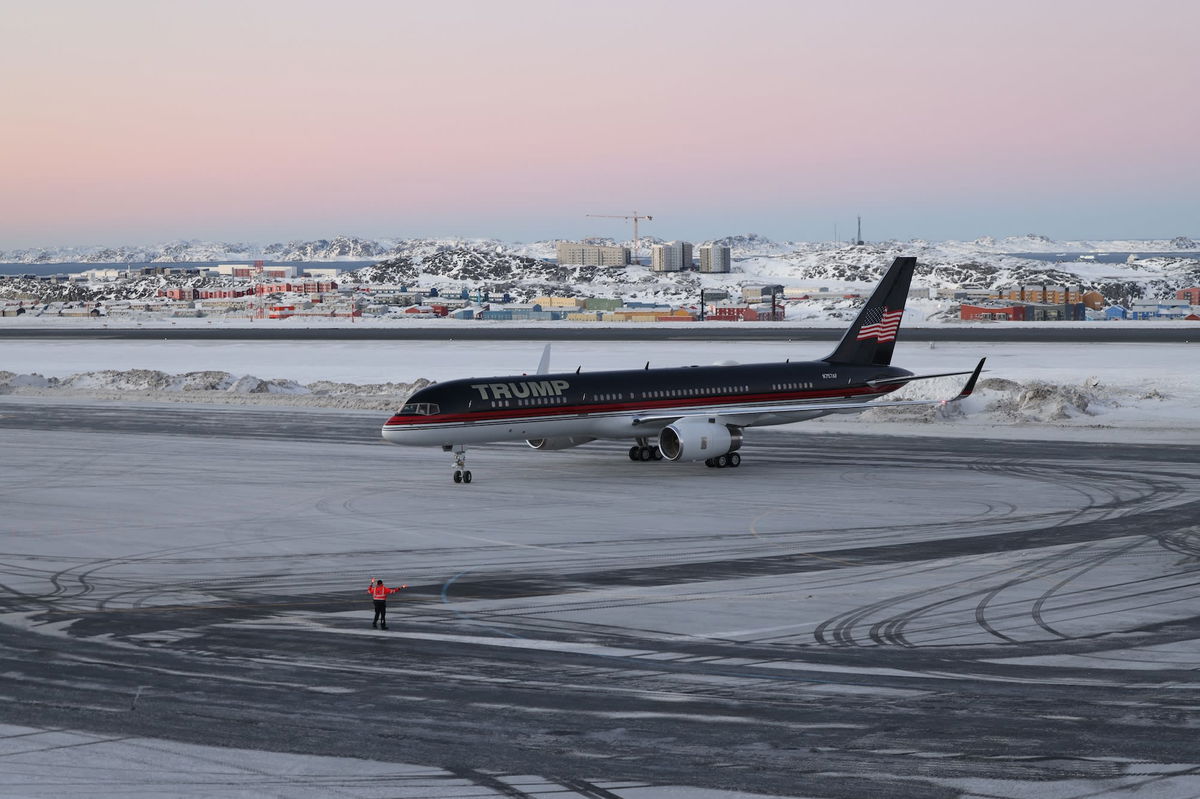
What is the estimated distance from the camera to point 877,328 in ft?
193

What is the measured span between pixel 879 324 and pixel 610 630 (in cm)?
3587

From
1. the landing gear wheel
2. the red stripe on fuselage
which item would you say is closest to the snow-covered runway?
the landing gear wheel

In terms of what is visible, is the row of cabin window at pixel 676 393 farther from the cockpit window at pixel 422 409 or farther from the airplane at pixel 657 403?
the cockpit window at pixel 422 409

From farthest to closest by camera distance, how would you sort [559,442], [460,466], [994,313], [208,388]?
[994,313], [208,388], [559,442], [460,466]

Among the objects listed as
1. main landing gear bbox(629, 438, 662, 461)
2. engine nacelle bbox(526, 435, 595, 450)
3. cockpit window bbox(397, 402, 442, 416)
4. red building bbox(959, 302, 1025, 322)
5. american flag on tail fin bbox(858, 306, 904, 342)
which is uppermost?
american flag on tail fin bbox(858, 306, 904, 342)

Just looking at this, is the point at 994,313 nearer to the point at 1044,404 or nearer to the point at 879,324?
the point at 1044,404

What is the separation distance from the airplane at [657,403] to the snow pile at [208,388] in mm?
26639

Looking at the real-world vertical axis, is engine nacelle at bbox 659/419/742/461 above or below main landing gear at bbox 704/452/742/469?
above

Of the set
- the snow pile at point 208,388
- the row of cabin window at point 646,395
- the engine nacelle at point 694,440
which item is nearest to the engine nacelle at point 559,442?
the row of cabin window at point 646,395

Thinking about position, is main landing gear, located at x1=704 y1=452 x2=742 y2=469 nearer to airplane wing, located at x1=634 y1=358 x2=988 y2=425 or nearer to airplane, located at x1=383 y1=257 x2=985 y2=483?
airplane, located at x1=383 y1=257 x2=985 y2=483

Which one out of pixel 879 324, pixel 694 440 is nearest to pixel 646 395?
pixel 694 440

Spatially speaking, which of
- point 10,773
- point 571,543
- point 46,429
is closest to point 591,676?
point 10,773

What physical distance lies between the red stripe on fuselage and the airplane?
4cm

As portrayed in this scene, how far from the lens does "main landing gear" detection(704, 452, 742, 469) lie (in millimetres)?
52281
